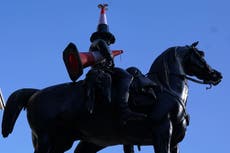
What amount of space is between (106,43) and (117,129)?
215cm

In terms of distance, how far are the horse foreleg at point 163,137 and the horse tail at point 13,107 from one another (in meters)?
2.70

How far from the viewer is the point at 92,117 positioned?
10930 millimetres

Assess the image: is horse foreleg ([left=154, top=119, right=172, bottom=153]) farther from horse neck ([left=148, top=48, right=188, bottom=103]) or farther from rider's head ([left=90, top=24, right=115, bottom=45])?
rider's head ([left=90, top=24, right=115, bottom=45])

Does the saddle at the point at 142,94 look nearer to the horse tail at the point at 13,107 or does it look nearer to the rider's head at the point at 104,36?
the rider's head at the point at 104,36

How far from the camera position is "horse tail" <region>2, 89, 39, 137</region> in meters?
10.9

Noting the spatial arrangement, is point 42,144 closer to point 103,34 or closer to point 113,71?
point 113,71

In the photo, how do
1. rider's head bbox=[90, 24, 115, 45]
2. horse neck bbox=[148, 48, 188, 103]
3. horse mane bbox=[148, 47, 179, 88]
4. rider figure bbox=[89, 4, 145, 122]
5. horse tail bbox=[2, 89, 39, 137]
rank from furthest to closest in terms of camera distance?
rider's head bbox=[90, 24, 115, 45]
horse mane bbox=[148, 47, 179, 88]
horse neck bbox=[148, 48, 188, 103]
horse tail bbox=[2, 89, 39, 137]
rider figure bbox=[89, 4, 145, 122]

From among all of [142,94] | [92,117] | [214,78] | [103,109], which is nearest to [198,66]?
[214,78]

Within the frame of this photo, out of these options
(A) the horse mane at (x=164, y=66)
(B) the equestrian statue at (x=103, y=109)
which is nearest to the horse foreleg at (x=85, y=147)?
(B) the equestrian statue at (x=103, y=109)

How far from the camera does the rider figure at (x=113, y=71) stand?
1070 cm

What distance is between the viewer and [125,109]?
35.0ft

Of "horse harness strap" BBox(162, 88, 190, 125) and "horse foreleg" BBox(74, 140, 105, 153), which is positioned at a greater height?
"horse harness strap" BBox(162, 88, 190, 125)

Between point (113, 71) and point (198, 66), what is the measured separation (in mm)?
1936

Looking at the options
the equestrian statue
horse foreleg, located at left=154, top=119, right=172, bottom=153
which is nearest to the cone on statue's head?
the equestrian statue
